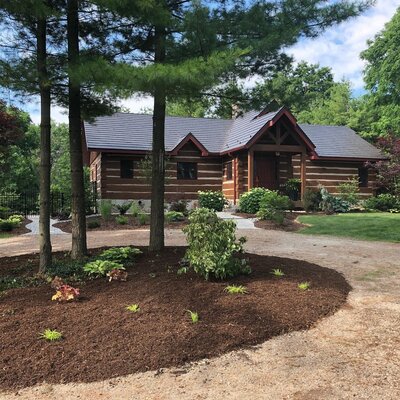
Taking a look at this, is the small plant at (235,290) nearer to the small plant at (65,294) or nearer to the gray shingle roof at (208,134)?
the small plant at (65,294)

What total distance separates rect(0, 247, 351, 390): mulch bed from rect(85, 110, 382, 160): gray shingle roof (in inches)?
637

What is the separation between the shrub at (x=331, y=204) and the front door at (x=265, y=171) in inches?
126

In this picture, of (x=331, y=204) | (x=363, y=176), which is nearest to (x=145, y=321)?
(x=331, y=204)

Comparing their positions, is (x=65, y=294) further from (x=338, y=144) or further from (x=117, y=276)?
(x=338, y=144)

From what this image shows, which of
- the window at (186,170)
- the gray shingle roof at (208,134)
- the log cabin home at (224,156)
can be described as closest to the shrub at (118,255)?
the log cabin home at (224,156)

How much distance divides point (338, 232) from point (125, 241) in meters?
6.86

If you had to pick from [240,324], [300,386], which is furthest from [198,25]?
[300,386]

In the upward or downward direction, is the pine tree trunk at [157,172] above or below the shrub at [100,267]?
above

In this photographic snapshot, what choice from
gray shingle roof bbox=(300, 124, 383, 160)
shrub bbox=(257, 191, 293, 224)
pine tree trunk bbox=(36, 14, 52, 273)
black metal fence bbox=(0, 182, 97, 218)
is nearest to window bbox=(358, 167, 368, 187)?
gray shingle roof bbox=(300, 124, 383, 160)

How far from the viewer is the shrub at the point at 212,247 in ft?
18.7

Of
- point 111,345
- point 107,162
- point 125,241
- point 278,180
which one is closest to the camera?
point 111,345

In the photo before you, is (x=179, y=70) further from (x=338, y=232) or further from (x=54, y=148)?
(x=54, y=148)

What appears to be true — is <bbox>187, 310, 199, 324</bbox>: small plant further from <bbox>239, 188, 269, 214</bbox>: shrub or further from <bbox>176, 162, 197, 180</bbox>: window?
<bbox>176, 162, 197, 180</bbox>: window

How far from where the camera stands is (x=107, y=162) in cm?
2219
